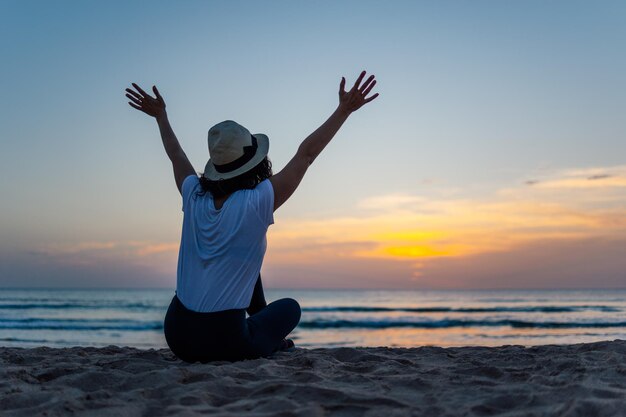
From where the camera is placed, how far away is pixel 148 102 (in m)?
4.45

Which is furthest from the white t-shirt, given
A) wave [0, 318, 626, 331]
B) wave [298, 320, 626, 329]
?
wave [298, 320, 626, 329]

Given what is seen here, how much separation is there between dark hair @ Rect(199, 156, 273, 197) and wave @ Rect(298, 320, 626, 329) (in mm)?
13429

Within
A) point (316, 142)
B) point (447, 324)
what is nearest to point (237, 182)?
point (316, 142)

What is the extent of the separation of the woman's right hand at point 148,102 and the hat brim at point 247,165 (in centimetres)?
75

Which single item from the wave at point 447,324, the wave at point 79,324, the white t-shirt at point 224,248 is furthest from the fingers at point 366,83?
the wave at point 79,324

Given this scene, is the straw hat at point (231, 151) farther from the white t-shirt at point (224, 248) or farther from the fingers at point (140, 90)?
the fingers at point (140, 90)

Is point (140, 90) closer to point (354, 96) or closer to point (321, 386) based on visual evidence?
point (354, 96)

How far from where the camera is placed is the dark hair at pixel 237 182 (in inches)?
146

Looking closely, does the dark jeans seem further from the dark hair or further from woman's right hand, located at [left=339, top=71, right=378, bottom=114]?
woman's right hand, located at [left=339, top=71, right=378, bottom=114]

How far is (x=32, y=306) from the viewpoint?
27.6m

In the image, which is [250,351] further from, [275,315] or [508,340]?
[508,340]

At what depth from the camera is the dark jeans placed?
3.71m

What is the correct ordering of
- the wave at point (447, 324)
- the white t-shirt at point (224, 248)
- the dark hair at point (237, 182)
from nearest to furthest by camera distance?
the white t-shirt at point (224, 248), the dark hair at point (237, 182), the wave at point (447, 324)

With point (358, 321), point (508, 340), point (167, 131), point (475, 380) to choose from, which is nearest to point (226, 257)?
point (167, 131)
